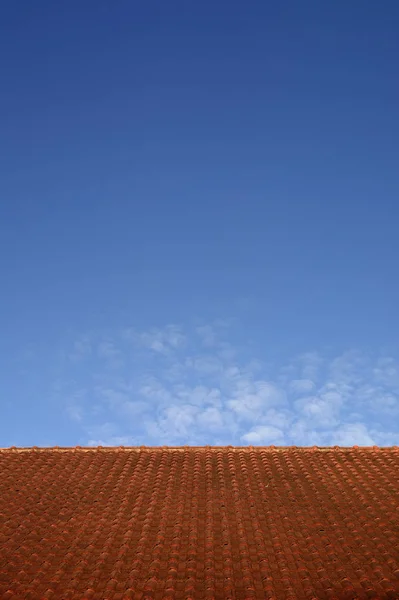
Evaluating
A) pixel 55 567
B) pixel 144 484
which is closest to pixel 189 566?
pixel 55 567

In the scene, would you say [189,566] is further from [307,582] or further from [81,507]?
[81,507]

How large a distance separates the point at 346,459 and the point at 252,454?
1966mm

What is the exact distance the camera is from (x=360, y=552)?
8961 millimetres

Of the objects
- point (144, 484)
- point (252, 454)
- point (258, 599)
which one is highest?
point (252, 454)

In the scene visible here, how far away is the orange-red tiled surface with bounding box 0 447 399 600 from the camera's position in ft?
26.8

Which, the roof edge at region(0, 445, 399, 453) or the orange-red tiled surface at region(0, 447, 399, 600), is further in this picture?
→ the roof edge at region(0, 445, 399, 453)

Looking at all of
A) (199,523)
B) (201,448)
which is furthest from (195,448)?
(199,523)

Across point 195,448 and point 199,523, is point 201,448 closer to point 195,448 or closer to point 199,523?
point 195,448

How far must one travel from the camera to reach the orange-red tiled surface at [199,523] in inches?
322

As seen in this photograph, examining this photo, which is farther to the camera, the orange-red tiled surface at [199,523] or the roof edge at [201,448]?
the roof edge at [201,448]

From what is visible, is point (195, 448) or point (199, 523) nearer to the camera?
point (199, 523)

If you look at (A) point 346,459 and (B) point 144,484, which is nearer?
(B) point 144,484

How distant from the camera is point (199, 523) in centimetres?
997

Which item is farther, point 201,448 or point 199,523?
point 201,448
